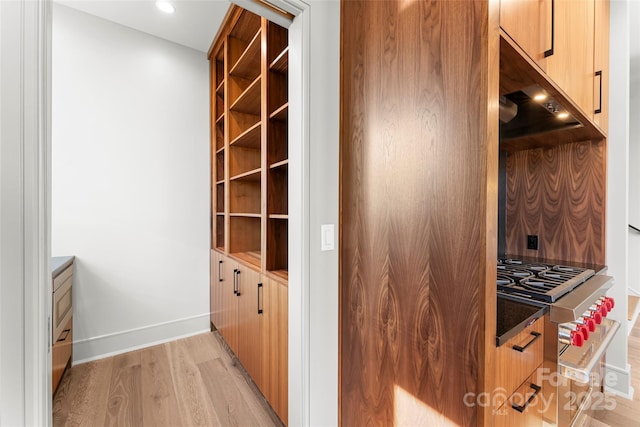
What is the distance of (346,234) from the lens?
1256 millimetres

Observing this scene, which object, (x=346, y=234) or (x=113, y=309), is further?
(x=113, y=309)

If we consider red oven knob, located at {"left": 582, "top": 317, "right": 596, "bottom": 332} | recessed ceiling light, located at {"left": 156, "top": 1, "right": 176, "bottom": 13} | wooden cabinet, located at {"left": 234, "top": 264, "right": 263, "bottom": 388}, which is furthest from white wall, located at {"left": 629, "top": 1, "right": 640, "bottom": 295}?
recessed ceiling light, located at {"left": 156, "top": 1, "right": 176, "bottom": 13}

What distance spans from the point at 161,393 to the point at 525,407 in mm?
2079

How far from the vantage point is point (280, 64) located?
1571mm

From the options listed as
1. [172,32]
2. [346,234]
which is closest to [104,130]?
[172,32]

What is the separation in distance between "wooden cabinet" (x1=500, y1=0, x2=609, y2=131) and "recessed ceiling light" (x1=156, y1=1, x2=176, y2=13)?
2.31 metres

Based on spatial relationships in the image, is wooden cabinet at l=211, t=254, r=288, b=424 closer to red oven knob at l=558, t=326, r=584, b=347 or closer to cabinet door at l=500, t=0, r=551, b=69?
red oven knob at l=558, t=326, r=584, b=347

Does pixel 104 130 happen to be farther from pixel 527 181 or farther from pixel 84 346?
pixel 527 181

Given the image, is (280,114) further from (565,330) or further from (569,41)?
(565,330)

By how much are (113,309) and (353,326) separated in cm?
221

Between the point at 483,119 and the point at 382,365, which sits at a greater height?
the point at 483,119

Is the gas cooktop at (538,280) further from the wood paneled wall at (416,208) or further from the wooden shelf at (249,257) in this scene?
the wooden shelf at (249,257)

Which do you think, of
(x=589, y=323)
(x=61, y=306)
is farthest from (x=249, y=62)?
(x=589, y=323)

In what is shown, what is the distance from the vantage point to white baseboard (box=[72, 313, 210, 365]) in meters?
2.17
